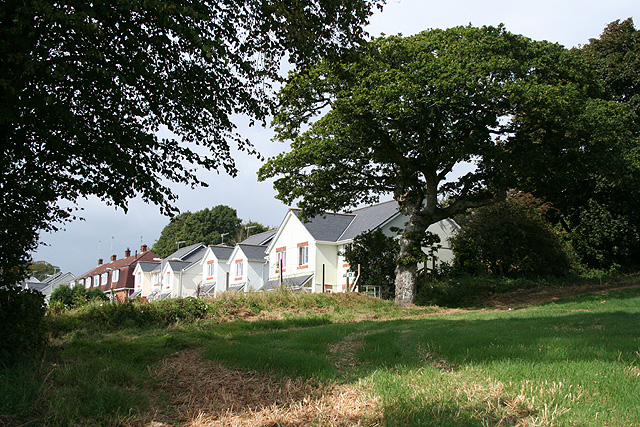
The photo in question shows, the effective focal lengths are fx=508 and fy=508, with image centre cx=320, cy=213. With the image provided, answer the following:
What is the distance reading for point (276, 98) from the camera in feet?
35.1

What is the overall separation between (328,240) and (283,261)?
5353mm

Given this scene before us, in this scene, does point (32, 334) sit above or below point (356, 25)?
below

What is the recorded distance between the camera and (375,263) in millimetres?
27812

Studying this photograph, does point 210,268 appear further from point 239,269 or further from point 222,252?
point 239,269

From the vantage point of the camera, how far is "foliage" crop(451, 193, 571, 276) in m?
27.2

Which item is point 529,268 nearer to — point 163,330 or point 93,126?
point 163,330

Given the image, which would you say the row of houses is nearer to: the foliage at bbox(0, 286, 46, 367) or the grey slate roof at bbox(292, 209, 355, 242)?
the grey slate roof at bbox(292, 209, 355, 242)

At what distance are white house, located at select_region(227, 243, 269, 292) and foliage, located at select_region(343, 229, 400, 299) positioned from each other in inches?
725

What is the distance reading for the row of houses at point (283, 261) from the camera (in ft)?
116

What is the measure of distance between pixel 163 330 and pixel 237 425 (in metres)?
8.23

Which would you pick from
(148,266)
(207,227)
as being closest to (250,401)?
(148,266)

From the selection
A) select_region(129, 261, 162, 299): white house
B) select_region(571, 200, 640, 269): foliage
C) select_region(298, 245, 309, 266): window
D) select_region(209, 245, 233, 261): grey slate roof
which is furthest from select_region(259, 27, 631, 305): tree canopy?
select_region(129, 261, 162, 299): white house

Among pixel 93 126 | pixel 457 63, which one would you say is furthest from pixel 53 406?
pixel 457 63

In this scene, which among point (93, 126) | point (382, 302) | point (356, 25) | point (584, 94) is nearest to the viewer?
point (93, 126)
